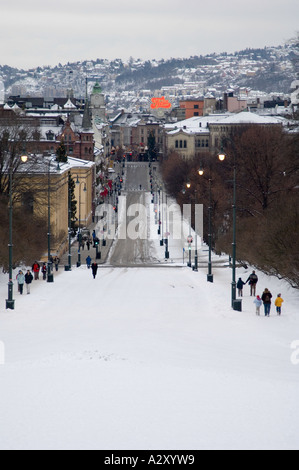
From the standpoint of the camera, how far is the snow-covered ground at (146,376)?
17.7 metres

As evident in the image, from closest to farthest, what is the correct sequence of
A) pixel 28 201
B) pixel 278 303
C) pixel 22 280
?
pixel 278 303
pixel 22 280
pixel 28 201

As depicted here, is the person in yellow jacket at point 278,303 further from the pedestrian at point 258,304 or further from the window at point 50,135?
the window at point 50,135

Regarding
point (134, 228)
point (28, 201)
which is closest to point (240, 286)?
point (28, 201)

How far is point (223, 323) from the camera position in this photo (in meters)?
31.2

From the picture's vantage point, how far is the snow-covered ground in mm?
17688

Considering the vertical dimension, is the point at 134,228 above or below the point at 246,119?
below

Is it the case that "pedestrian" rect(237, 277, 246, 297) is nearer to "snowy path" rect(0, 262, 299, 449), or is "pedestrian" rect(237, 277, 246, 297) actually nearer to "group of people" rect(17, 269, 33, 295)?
"snowy path" rect(0, 262, 299, 449)

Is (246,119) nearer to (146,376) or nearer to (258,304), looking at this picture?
(258,304)

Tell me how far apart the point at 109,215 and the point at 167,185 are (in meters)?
20.0

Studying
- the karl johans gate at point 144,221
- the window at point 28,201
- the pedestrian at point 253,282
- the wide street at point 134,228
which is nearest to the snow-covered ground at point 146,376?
the pedestrian at point 253,282

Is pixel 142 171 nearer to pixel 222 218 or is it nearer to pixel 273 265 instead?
pixel 222 218

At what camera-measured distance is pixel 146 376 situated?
21.7 metres

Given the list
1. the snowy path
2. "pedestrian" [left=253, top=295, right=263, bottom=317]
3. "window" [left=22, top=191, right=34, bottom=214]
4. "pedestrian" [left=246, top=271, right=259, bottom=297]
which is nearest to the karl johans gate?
"window" [left=22, top=191, right=34, bottom=214]
